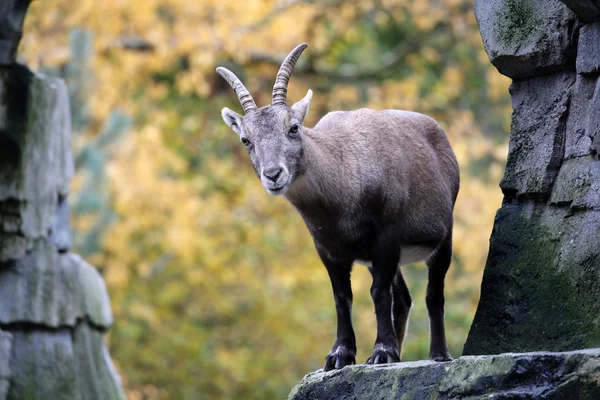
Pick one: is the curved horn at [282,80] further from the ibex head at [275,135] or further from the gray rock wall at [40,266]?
the gray rock wall at [40,266]

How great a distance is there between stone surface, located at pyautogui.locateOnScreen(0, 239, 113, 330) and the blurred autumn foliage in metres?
3.54

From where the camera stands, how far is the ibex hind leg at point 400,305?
5992 mm

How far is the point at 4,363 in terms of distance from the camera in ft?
25.2

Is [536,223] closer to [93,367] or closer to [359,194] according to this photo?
[359,194]

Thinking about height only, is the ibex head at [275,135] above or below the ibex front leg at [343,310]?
above

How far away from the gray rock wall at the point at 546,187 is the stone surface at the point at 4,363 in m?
4.28

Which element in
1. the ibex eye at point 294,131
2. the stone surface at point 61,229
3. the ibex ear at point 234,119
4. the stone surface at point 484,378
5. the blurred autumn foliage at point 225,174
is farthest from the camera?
the blurred autumn foliage at point 225,174

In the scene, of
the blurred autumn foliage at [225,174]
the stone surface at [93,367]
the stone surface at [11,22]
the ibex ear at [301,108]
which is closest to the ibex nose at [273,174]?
the ibex ear at [301,108]

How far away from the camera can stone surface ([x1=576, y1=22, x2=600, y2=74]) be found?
4.48 m

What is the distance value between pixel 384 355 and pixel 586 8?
2037 mm

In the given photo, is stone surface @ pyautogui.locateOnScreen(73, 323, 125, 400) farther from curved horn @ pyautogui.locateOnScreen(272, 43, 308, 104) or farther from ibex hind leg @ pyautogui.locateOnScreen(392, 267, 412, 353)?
curved horn @ pyautogui.locateOnScreen(272, 43, 308, 104)

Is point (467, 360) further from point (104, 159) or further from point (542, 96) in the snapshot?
point (104, 159)

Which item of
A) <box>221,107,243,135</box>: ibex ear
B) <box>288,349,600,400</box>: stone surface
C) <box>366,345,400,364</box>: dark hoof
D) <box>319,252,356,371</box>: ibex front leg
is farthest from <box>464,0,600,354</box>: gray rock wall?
<box>221,107,243,135</box>: ibex ear

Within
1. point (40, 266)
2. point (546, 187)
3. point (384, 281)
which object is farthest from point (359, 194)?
point (40, 266)
